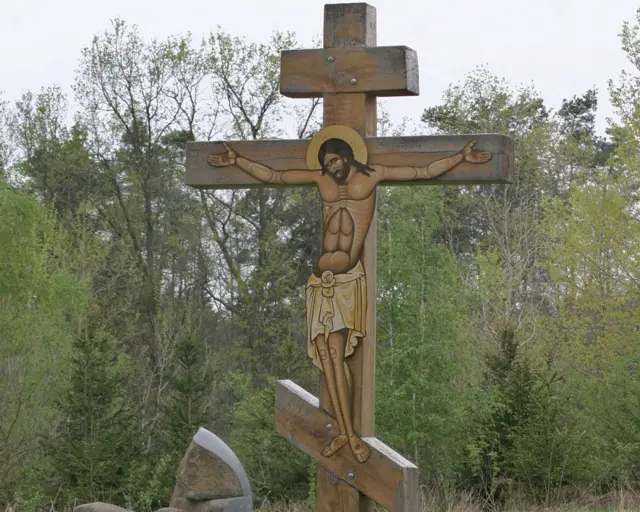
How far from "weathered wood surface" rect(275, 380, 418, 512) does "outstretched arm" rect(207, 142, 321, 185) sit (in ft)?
3.49

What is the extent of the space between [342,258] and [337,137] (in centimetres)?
61

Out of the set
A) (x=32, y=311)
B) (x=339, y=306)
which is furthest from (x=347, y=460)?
(x=32, y=311)

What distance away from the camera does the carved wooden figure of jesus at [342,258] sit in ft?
20.1

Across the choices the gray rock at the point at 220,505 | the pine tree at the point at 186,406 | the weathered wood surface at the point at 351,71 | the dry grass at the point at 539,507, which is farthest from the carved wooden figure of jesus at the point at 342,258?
the pine tree at the point at 186,406

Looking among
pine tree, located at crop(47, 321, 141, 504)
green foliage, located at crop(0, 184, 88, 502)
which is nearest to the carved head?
pine tree, located at crop(47, 321, 141, 504)

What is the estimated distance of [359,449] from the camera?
6113mm

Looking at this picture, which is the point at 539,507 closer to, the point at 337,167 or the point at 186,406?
the point at 337,167

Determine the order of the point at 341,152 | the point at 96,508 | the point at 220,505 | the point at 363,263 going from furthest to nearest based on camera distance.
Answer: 1. the point at 220,505
2. the point at 96,508
3. the point at 341,152
4. the point at 363,263

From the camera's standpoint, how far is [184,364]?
49.2ft

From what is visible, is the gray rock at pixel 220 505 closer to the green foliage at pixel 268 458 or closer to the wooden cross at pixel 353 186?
the wooden cross at pixel 353 186

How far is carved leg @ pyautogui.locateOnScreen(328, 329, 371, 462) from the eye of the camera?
6121mm

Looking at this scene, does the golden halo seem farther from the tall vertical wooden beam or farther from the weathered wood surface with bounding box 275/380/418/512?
the weathered wood surface with bounding box 275/380/418/512

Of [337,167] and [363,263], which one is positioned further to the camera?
[337,167]

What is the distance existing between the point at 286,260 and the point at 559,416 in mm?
16988
